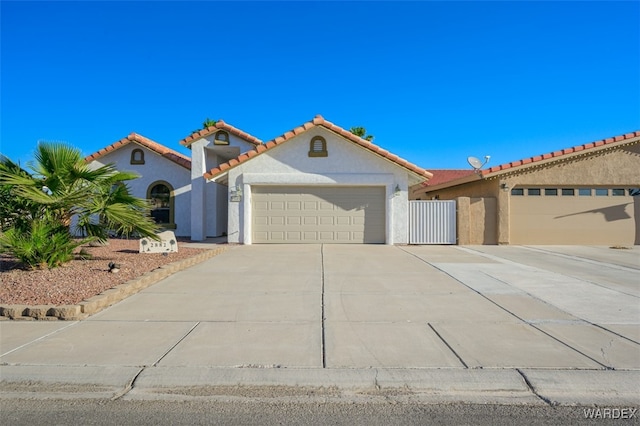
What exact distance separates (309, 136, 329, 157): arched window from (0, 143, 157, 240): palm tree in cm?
710

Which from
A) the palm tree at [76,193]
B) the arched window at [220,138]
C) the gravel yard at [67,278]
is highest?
the arched window at [220,138]

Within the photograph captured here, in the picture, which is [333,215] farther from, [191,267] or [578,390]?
[578,390]

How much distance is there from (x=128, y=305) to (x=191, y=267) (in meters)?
3.50

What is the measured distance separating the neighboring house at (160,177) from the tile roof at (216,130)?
54.6 inches

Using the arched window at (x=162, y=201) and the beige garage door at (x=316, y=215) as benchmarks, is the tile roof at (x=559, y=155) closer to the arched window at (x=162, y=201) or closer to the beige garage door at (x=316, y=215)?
the beige garage door at (x=316, y=215)

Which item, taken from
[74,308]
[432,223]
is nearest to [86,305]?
[74,308]

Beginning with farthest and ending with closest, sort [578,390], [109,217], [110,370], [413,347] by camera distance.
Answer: [109,217] → [413,347] → [110,370] → [578,390]

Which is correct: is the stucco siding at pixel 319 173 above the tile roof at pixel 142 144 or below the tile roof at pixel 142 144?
below

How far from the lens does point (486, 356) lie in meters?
4.40

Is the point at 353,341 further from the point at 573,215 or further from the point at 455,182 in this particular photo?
the point at 455,182

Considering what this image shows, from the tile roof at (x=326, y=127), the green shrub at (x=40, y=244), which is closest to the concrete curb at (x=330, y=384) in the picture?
the green shrub at (x=40, y=244)

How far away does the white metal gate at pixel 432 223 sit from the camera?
1564 cm

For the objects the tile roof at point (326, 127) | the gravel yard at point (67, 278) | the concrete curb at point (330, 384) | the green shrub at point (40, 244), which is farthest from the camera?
the tile roof at point (326, 127)

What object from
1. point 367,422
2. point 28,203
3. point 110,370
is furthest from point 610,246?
point 28,203
